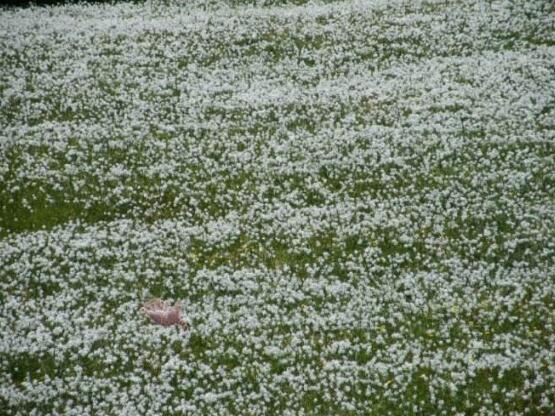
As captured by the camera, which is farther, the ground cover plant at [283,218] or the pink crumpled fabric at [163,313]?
the pink crumpled fabric at [163,313]

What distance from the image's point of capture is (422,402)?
31.3ft

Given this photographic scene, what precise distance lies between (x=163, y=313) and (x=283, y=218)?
367 cm

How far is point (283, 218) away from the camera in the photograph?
566 inches

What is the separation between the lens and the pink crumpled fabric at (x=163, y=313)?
37.7ft

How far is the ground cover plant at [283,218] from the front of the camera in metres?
10.2

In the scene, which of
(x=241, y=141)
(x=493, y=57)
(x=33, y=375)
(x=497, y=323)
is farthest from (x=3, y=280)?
(x=493, y=57)

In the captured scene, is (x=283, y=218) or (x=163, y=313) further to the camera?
(x=283, y=218)

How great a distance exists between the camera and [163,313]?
38.1 ft

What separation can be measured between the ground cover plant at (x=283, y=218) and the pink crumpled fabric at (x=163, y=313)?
0.76ft

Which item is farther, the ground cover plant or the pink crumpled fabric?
the pink crumpled fabric

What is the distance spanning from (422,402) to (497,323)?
225 centimetres

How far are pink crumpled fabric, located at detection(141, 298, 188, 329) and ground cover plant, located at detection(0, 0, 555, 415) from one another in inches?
9.1

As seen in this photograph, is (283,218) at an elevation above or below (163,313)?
above

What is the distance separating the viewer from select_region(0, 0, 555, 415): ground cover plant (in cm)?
1017
